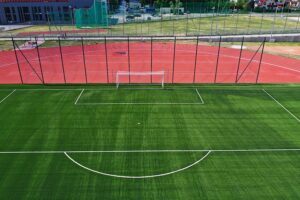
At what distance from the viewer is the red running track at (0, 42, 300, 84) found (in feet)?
85.5

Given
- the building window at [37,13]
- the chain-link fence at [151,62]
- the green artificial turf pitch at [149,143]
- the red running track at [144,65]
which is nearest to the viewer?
the green artificial turf pitch at [149,143]

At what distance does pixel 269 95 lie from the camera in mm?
21656

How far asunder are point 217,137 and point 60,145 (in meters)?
9.13

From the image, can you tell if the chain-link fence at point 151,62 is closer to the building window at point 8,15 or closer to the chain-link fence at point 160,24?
the chain-link fence at point 160,24

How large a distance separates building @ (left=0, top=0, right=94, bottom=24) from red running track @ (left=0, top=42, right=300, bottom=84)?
24.5 meters

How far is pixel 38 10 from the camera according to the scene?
58.8m

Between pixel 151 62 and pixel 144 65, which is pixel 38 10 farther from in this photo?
pixel 151 62

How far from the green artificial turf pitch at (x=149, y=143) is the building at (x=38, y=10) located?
4117 cm

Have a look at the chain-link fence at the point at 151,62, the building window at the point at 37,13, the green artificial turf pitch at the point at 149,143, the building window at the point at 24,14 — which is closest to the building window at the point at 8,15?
the building window at the point at 24,14

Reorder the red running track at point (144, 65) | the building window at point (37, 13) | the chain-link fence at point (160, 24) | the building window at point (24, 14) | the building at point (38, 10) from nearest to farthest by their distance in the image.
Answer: the red running track at point (144, 65) < the chain-link fence at point (160, 24) < the building at point (38, 10) < the building window at point (37, 13) < the building window at point (24, 14)

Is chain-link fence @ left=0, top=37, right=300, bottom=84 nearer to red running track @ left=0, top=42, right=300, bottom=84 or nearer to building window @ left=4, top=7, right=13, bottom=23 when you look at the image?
red running track @ left=0, top=42, right=300, bottom=84

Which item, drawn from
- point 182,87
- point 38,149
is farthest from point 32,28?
point 38,149

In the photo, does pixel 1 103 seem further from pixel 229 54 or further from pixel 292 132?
pixel 229 54

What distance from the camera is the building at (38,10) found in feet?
190
